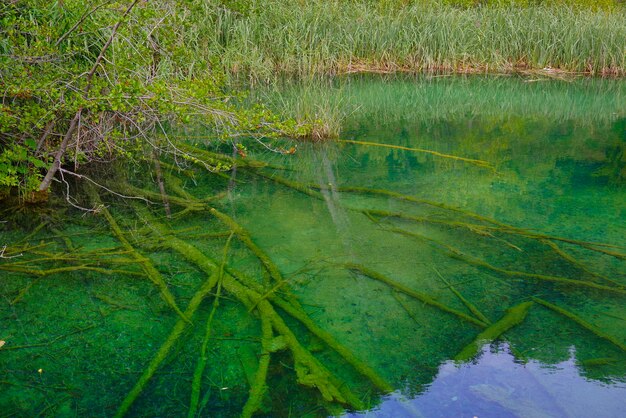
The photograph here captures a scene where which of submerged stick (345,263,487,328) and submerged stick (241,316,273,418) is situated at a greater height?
submerged stick (241,316,273,418)

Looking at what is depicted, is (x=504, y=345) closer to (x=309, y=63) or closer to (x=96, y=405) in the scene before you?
(x=96, y=405)

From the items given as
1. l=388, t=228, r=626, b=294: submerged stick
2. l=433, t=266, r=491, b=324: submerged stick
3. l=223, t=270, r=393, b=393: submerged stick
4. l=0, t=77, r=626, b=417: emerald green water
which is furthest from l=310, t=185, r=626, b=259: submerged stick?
l=223, t=270, r=393, b=393: submerged stick

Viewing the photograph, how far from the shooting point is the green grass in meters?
10.7

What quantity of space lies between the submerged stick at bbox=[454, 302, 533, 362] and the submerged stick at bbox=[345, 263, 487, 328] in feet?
0.25

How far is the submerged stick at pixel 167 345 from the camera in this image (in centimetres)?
251

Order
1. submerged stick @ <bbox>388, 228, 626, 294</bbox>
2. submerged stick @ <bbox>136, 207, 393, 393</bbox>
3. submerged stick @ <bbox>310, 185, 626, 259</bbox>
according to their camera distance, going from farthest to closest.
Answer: submerged stick @ <bbox>310, 185, 626, 259</bbox> → submerged stick @ <bbox>388, 228, 626, 294</bbox> → submerged stick @ <bbox>136, 207, 393, 393</bbox>

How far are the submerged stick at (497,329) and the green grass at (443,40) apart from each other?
7.85 metres

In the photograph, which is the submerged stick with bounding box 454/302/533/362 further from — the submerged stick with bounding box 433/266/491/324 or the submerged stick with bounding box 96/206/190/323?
the submerged stick with bounding box 96/206/190/323

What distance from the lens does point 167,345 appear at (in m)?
2.86

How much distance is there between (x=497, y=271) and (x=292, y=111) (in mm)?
3565

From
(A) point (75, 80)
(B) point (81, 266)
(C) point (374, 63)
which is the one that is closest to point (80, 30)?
(A) point (75, 80)

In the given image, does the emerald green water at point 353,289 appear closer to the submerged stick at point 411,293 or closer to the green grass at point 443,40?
the submerged stick at point 411,293

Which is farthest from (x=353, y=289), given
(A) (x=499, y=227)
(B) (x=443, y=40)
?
(B) (x=443, y=40)

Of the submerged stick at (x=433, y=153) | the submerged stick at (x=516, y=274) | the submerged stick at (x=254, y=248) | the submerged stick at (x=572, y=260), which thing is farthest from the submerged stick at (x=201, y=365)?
the submerged stick at (x=433, y=153)
